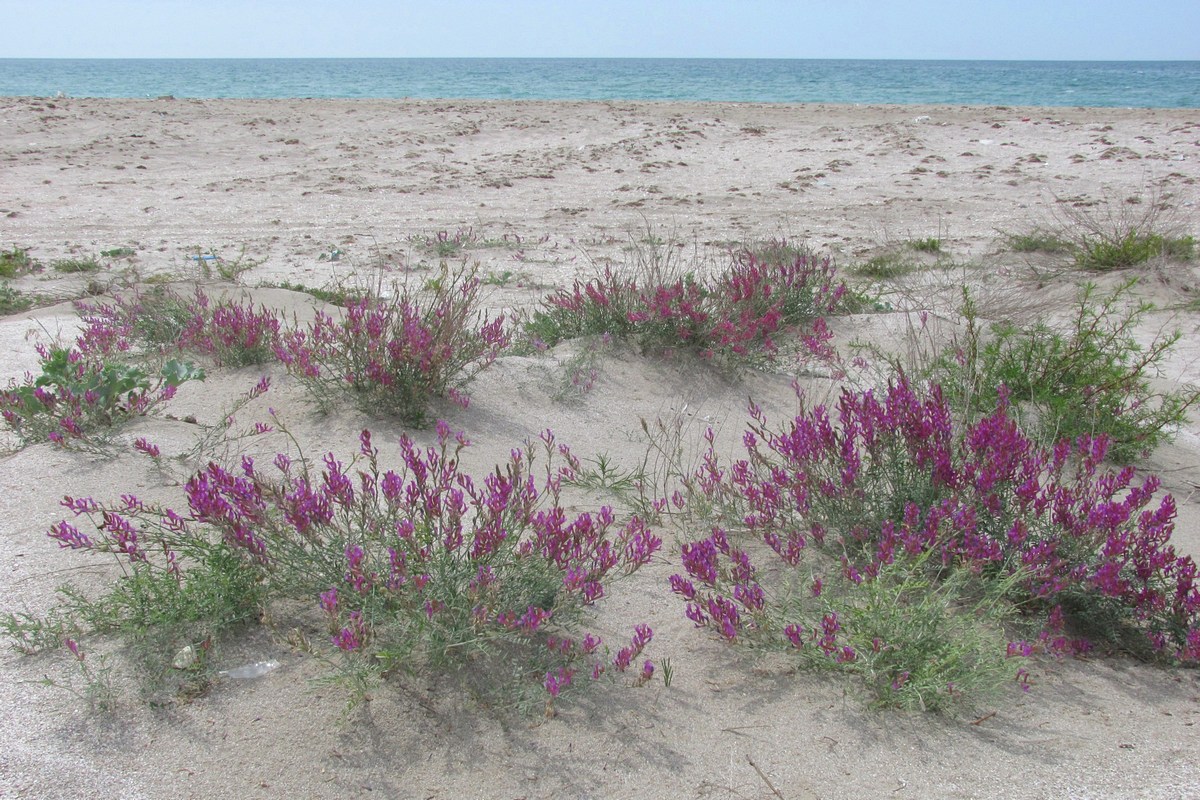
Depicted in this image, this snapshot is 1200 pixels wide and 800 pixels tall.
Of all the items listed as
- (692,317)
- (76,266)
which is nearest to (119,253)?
(76,266)

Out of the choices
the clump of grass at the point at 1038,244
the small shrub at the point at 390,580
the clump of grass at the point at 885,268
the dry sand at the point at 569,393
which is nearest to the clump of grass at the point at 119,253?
the dry sand at the point at 569,393

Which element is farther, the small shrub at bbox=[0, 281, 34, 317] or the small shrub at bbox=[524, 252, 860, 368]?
the small shrub at bbox=[0, 281, 34, 317]

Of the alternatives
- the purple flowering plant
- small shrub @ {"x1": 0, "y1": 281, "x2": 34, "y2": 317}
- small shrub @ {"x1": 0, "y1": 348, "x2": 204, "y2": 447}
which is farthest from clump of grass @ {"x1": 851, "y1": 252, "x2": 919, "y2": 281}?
small shrub @ {"x1": 0, "y1": 281, "x2": 34, "y2": 317}

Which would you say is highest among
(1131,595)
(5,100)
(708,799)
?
(5,100)

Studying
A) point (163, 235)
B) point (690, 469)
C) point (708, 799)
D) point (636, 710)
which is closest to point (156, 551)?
point (636, 710)

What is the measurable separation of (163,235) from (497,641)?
775cm

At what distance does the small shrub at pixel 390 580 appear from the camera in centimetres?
232

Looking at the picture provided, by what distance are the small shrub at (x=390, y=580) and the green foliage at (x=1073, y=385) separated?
250 cm

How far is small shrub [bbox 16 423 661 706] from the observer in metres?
2.32

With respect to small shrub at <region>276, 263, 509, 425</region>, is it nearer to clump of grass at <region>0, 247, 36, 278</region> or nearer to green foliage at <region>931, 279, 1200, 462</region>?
green foliage at <region>931, 279, 1200, 462</region>

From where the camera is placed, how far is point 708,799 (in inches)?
80.8

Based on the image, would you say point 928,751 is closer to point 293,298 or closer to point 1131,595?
point 1131,595

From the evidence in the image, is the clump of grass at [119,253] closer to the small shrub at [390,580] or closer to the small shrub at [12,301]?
the small shrub at [12,301]

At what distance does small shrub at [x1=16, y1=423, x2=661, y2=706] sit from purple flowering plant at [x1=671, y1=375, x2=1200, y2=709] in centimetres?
36
